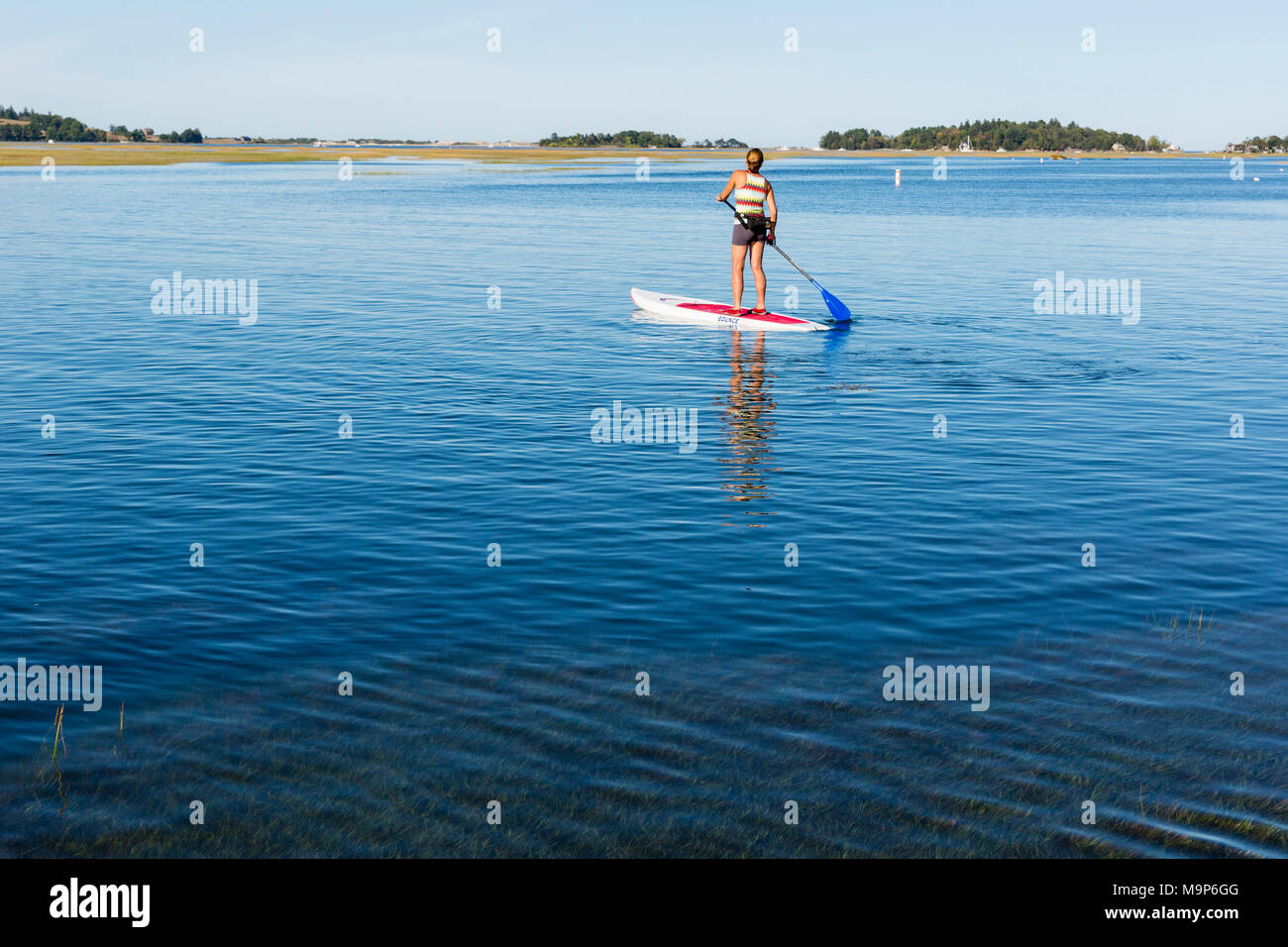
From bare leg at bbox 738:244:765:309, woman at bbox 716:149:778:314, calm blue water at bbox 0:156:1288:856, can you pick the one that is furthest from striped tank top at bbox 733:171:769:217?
calm blue water at bbox 0:156:1288:856

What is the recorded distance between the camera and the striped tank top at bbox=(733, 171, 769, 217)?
90.5 feet

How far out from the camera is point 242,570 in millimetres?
13133

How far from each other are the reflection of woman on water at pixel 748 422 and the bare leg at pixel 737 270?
1.79m

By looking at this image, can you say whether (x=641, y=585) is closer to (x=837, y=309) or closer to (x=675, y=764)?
(x=675, y=764)

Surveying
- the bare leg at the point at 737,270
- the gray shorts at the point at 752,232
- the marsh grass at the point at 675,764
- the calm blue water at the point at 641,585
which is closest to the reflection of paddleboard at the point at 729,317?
the bare leg at the point at 737,270

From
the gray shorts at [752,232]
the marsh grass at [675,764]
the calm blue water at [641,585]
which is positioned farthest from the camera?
the gray shorts at [752,232]

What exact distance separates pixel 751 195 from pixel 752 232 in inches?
31.7

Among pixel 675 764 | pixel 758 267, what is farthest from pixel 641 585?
pixel 758 267

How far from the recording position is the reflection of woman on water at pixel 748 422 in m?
16.7

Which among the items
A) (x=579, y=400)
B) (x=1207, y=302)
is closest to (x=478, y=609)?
(x=579, y=400)

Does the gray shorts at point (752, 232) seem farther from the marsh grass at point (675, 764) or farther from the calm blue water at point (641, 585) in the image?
the marsh grass at point (675, 764)

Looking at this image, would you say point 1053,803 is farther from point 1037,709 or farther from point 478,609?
point 478,609

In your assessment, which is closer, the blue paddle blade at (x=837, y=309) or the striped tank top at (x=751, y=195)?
the striped tank top at (x=751, y=195)
